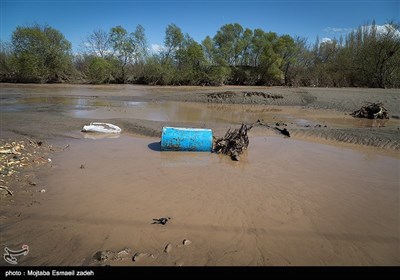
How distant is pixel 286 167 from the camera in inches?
229

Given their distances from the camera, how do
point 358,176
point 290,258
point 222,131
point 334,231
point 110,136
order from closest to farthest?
point 290,258 < point 334,231 < point 358,176 < point 110,136 < point 222,131

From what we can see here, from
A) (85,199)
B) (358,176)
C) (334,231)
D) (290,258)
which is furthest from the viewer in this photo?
(358,176)

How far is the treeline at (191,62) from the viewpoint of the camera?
3142 centimetres

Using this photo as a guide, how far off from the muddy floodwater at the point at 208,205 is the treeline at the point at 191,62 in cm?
2578

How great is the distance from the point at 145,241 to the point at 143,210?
0.73m

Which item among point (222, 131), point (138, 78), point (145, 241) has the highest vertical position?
point (138, 78)

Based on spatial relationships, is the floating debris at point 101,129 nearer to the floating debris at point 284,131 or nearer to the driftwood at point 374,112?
the floating debris at point 284,131

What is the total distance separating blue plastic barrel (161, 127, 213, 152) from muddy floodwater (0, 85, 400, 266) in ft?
0.63

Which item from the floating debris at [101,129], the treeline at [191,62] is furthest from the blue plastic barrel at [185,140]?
the treeline at [191,62]

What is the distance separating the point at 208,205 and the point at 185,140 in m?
2.51

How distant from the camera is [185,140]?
637 centimetres

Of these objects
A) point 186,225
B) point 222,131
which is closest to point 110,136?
point 222,131

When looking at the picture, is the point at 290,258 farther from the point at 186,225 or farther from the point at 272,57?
the point at 272,57

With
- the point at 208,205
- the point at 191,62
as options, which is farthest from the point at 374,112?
the point at 191,62
